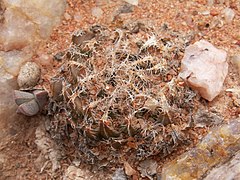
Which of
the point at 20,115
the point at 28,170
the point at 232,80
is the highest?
the point at 232,80

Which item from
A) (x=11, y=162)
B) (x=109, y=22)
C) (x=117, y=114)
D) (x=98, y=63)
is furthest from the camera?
(x=109, y=22)

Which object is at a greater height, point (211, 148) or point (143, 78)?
point (143, 78)

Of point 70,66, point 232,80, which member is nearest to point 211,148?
point 232,80

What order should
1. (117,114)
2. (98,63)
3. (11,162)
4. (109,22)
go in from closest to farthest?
(117,114) → (98,63) → (11,162) → (109,22)

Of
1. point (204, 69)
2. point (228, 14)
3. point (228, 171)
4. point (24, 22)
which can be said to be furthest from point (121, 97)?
point (228, 14)

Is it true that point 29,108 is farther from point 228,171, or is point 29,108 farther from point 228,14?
point 228,14

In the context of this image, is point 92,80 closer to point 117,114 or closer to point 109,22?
point 117,114

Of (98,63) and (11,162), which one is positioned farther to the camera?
(11,162)
